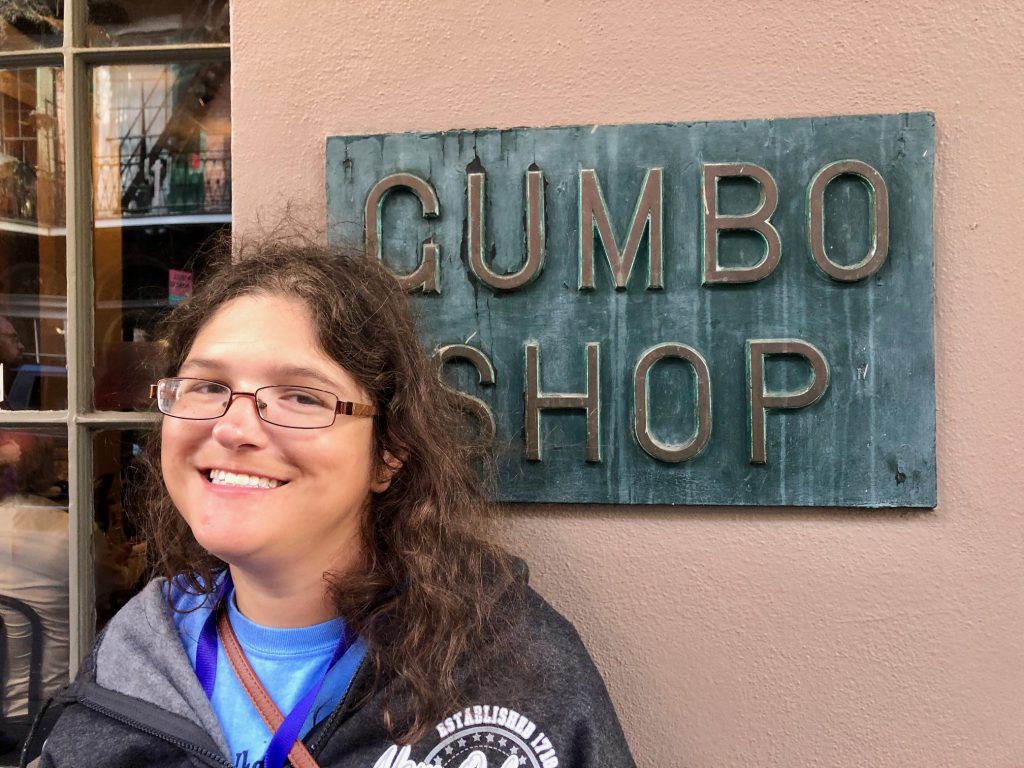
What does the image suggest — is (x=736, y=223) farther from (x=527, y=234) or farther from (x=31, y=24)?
(x=31, y=24)

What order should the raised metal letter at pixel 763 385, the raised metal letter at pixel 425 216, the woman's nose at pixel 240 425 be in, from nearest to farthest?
the woman's nose at pixel 240 425 → the raised metal letter at pixel 763 385 → the raised metal letter at pixel 425 216

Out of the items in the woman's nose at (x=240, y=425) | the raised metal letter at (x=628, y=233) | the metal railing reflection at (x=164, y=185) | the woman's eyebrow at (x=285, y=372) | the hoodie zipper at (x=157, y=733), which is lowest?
the hoodie zipper at (x=157, y=733)

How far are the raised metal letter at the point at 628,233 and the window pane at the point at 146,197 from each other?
95cm

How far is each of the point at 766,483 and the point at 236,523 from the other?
38.2 inches

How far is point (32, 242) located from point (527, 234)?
1.35 metres

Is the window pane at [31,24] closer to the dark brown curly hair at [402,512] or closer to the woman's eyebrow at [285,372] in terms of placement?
the dark brown curly hair at [402,512]

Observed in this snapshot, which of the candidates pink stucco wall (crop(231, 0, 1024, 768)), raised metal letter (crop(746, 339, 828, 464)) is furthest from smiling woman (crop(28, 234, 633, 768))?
raised metal letter (crop(746, 339, 828, 464))

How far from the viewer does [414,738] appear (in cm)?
118

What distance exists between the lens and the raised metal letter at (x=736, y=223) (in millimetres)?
1453

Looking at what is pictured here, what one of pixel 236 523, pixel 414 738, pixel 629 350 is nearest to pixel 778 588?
pixel 629 350

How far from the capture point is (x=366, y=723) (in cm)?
120

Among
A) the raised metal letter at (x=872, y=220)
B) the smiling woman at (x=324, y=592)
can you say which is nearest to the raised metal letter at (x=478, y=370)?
the smiling woman at (x=324, y=592)

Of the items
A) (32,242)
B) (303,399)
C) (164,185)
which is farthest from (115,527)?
(303,399)

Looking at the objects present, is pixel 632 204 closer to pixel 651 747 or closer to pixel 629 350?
pixel 629 350
